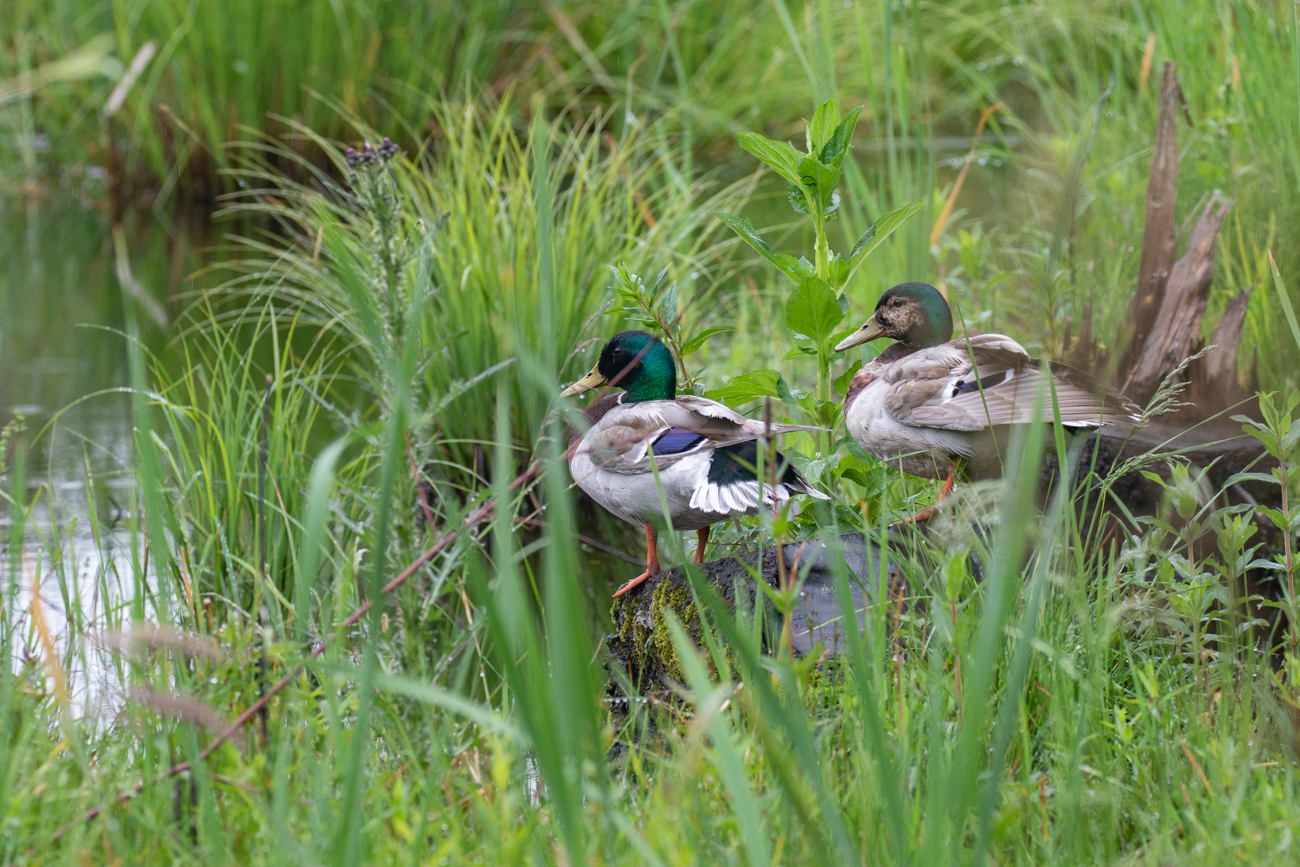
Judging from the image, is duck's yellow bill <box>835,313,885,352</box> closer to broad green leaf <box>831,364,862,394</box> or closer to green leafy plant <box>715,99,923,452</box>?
broad green leaf <box>831,364,862,394</box>

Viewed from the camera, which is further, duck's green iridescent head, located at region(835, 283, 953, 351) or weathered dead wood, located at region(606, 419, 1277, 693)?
duck's green iridescent head, located at region(835, 283, 953, 351)

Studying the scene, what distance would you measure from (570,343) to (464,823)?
2206 millimetres

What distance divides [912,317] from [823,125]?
26.0 inches

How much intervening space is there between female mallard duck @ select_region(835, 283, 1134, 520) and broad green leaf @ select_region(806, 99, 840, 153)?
48 cm

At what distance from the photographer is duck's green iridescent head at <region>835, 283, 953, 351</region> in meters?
2.68

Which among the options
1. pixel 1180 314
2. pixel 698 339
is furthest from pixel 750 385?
pixel 1180 314

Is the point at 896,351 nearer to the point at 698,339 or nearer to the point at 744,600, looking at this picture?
the point at 698,339

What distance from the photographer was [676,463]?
223 cm

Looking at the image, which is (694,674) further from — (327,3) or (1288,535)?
(327,3)

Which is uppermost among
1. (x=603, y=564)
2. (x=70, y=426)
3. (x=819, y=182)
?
(x=819, y=182)

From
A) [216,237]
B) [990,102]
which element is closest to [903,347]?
[216,237]

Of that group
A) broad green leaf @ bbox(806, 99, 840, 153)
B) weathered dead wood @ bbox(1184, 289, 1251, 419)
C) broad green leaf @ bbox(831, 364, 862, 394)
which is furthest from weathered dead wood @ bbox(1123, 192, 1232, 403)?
broad green leaf @ bbox(806, 99, 840, 153)

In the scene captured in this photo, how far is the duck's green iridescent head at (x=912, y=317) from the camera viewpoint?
2680 mm

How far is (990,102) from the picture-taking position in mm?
8812
